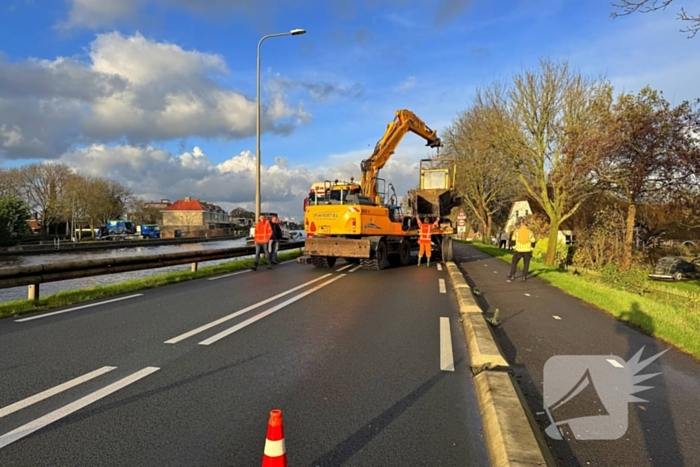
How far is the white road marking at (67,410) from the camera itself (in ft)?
11.2

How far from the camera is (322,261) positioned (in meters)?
16.7

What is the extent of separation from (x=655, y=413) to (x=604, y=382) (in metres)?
0.76

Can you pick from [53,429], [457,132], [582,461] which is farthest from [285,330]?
[457,132]

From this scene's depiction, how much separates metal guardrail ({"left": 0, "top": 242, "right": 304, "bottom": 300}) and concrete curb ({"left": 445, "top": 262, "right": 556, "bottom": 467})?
8329mm

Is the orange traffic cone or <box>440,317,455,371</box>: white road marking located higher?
the orange traffic cone

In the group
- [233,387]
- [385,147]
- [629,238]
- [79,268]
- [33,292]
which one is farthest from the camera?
[385,147]

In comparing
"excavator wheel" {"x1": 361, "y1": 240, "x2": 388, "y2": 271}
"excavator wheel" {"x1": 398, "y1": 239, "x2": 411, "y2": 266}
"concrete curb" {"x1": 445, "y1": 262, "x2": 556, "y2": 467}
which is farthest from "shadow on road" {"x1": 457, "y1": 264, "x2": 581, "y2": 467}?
"excavator wheel" {"x1": 398, "y1": 239, "x2": 411, "y2": 266}

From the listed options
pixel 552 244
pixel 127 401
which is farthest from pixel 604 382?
pixel 552 244

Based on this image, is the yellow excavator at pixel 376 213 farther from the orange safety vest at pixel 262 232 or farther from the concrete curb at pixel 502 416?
the concrete curb at pixel 502 416

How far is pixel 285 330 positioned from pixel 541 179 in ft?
59.5

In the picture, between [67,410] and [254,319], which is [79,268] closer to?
[254,319]

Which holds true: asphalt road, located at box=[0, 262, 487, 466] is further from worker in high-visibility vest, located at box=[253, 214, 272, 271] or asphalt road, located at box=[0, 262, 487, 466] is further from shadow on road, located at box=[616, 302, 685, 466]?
worker in high-visibility vest, located at box=[253, 214, 272, 271]

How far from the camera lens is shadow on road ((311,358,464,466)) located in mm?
3229

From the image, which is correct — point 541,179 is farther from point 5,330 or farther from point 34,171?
point 34,171
